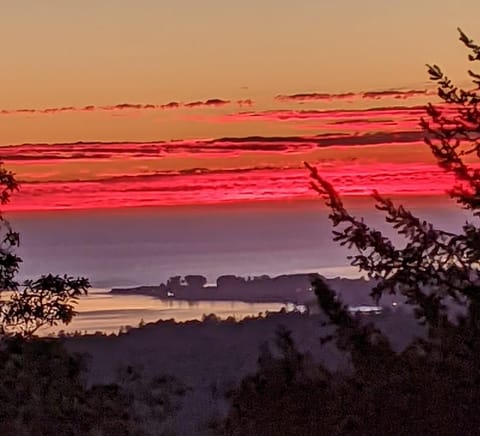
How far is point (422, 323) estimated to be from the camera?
12.0 m

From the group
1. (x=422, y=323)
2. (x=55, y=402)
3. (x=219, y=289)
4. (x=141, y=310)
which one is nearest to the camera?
(x=422, y=323)

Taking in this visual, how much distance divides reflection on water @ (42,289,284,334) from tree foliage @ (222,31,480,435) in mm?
28001

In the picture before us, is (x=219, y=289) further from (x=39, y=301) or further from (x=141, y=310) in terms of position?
(x=39, y=301)

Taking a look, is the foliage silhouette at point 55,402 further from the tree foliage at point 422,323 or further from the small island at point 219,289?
the small island at point 219,289

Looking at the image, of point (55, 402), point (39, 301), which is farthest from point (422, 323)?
point (55, 402)

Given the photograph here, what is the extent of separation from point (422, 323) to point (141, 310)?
4138 cm

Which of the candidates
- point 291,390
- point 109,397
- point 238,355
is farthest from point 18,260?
point 238,355

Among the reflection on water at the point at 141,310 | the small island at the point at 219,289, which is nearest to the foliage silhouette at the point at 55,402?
the reflection on water at the point at 141,310

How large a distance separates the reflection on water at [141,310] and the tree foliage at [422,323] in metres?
28.0

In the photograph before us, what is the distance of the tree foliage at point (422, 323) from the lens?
11.3 meters

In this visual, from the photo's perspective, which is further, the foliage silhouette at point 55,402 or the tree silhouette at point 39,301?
the foliage silhouette at point 55,402

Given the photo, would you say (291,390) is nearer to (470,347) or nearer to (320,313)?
(320,313)

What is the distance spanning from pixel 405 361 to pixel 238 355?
27.4 metres

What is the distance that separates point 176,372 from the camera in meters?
48.1
